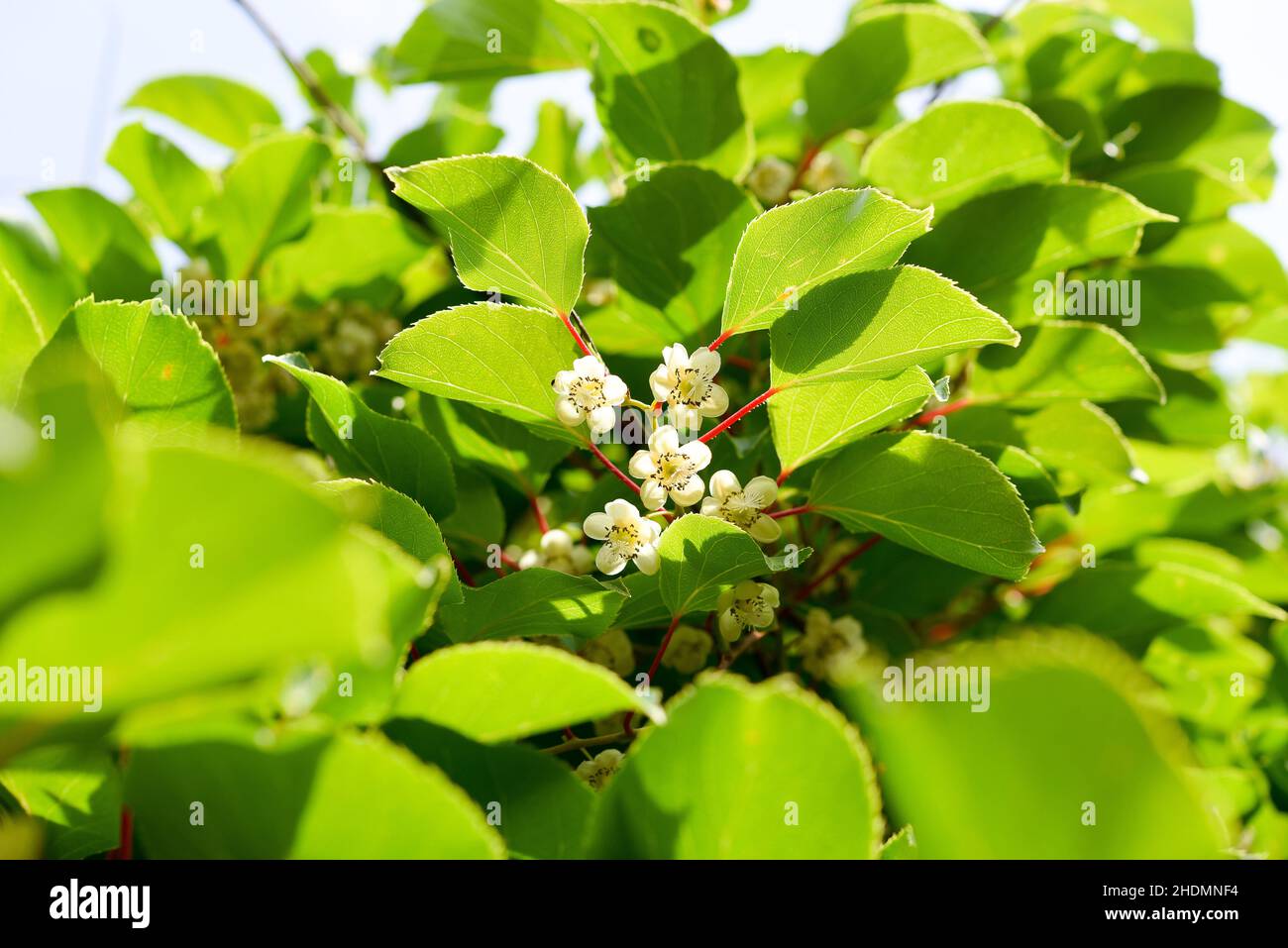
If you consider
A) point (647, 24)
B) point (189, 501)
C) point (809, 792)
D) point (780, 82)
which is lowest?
point (809, 792)

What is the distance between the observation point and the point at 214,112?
169 centimetres

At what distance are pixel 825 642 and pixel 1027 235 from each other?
A: 51 centimetres

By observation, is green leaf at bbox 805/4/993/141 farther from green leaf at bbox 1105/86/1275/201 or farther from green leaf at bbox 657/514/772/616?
green leaf at bbox 657/514/772/616

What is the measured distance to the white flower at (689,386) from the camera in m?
0.84

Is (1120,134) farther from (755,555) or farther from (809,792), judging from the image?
(809,792)

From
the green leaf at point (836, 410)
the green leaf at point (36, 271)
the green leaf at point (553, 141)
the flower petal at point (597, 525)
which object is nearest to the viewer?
the green leaf at point (836, 410)

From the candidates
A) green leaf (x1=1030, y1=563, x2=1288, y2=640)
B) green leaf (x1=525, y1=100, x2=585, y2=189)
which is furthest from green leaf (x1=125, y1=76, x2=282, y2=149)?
green leaf (x1=1030, y1=563, x2=1288, y2=640)

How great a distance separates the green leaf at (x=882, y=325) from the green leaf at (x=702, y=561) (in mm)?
167

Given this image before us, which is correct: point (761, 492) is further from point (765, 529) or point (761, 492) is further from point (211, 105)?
point (211, 105)

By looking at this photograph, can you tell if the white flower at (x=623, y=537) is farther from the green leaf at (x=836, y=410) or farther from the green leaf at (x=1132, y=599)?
the green leaf at (x=1132, y=599)

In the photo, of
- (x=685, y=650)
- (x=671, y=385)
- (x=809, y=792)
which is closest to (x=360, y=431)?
(x=671, y=385)

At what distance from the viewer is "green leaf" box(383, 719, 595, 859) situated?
1.90 ft

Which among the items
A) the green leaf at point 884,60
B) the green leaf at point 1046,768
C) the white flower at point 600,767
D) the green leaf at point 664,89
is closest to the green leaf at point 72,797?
the white flower at point 600,767

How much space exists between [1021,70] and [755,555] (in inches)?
51.0
